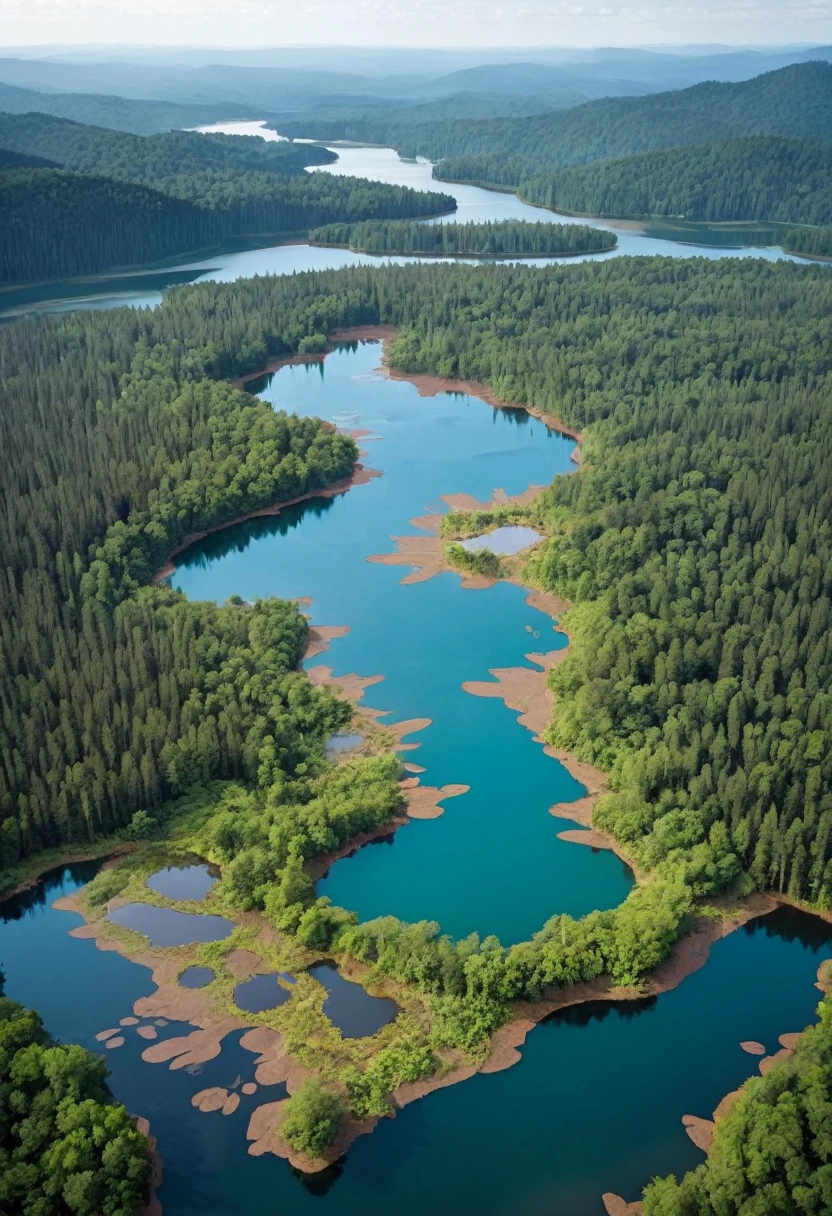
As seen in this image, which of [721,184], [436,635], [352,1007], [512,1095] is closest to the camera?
[512,1095]

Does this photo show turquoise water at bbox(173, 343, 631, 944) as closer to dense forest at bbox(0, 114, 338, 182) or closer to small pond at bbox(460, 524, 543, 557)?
small pond at bbox(460, 524, 543, 557)

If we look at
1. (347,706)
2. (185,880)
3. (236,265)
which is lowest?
(185,880)

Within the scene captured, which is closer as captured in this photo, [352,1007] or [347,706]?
[352,1007]

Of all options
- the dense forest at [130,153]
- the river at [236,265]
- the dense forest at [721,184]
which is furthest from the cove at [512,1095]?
the dense forest at [721,184]

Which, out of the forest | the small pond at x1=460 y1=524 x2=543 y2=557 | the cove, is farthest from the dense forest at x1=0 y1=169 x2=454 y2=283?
the cove

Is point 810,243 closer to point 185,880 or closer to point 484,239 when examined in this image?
point 484,239

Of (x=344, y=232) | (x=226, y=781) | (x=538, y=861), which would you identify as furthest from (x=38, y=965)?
(x=344, y=232)

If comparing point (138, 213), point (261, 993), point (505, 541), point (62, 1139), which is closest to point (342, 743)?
point (261, 993)
